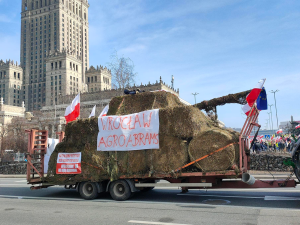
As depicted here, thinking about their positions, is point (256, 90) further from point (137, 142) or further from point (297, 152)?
point (137, 142)

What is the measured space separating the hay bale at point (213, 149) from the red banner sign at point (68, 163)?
4580mm

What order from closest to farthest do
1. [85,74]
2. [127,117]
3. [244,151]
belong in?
[244,151] < [127,117] < [85,74]

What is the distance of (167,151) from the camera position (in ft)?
32.3

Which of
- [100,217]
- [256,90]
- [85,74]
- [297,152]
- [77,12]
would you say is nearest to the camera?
[100,217]

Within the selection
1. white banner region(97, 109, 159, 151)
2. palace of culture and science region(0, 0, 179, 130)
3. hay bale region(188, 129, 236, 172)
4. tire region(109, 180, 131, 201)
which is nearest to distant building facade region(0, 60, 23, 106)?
palace of culture and science region(0, 0, 179, 130)

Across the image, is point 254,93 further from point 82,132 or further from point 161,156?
point 82,132

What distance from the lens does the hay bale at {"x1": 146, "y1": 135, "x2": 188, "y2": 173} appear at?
31.6 ft

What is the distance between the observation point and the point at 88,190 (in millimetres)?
10930

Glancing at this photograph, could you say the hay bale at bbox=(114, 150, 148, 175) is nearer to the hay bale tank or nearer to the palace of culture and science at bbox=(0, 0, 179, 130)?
the hay bale tank

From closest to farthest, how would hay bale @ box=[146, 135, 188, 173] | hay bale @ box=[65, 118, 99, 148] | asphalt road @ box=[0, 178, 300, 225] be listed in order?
asphalt road @ box=[0, 178, 300, 225] → hay bale @ box=[146, 135, 188, 173] → hay bale @ box=[65, 118, 99, 148]

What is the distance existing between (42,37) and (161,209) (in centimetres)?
16710

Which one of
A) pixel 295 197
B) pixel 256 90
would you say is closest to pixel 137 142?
pixel 256 90

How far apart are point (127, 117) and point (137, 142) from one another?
1.10 metres

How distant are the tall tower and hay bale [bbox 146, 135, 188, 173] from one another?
148537 mm
